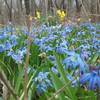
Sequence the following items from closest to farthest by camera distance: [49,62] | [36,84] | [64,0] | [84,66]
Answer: [84,66] < [36,84] < [49,62] < [64,0]

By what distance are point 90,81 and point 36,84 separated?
2.44ft

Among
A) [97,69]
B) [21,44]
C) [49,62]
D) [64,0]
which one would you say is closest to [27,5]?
[64,0]

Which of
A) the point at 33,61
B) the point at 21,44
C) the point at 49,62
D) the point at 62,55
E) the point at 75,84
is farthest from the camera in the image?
the point at 21,44

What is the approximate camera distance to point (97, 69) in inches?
42.6

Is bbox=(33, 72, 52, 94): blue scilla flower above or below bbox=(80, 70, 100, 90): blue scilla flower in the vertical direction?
below

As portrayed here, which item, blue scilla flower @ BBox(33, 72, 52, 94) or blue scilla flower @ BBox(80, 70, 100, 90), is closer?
blue scilla flower @ BBox(80, 70, 100, 90)

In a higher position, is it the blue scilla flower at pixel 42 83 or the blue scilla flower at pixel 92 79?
the blue scilla flower at pixel 92 79

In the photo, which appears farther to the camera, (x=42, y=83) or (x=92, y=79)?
(x=42, y=83)

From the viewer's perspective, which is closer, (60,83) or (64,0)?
(60,83)

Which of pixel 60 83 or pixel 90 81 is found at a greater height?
pixel 90 81

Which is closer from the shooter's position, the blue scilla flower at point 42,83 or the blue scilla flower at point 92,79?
the blue scilla flower at point 92,79

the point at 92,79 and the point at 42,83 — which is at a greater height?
the point at 92,79

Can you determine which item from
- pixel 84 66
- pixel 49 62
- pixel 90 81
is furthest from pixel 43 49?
pixel 90 81

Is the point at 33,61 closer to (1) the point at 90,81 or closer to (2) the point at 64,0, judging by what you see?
(1) the point at 90,81
